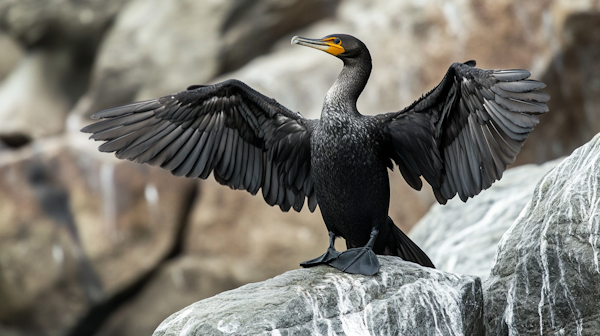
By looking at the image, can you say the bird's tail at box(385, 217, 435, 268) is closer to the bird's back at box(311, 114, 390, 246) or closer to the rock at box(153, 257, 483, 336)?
the bird's back at box(311, 114, 390, 246)

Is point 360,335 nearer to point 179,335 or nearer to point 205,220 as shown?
point 179,335

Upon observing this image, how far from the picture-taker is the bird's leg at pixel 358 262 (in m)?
3.46

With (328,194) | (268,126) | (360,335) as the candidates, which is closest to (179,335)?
(360,335)

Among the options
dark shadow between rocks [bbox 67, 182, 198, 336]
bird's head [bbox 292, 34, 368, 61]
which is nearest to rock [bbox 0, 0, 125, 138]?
dark shadow between rocks [bbox 67, 182, 198, 336]

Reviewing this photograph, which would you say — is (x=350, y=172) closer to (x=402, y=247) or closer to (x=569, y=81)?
(x=402, y=247)

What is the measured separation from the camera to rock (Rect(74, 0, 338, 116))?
30.3ft

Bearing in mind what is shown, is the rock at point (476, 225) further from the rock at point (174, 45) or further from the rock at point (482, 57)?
the rock at point (174, 45)

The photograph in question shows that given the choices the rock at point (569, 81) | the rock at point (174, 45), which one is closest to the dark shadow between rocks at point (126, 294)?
the rock at point (174, 45)

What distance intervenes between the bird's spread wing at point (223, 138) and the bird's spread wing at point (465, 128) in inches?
24.1

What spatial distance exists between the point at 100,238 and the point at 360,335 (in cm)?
601

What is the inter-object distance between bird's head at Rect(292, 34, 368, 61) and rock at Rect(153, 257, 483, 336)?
4.25 feet

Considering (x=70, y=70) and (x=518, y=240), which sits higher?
(x=70, y=70)

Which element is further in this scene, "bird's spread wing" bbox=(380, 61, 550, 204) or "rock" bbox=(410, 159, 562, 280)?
"rock" bbox=(410, 159, 562, 280)

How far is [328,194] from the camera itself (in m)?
3.91
